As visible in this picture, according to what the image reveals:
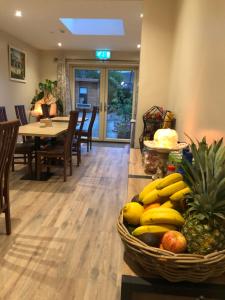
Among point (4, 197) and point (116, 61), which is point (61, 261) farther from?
point (116, 61)

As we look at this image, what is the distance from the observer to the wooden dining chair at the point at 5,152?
1.97 m

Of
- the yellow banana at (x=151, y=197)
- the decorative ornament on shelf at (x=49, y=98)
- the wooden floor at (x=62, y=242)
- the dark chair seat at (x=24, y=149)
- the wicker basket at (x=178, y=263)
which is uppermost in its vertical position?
the decorative ornament on shelf at (x=49, y=98)

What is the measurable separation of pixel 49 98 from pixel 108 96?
177 centimetres

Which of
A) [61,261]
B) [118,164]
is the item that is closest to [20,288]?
[61,261]

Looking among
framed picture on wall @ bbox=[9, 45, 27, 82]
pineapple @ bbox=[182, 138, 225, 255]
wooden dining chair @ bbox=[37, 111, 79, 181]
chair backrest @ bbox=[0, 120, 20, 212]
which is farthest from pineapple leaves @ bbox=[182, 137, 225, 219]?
framed picture on wall @ bbox=[9, 45, 27, 82]

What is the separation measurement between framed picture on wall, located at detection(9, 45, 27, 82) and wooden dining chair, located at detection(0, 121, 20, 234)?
13.8ft

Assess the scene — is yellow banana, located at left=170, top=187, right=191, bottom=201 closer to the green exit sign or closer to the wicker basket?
the wicker basket

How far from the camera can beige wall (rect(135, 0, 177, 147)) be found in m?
2.86

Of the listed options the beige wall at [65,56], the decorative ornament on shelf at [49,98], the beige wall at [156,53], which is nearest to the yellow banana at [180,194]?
the beige wall at [156,53]

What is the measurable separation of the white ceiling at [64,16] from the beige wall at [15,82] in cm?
21

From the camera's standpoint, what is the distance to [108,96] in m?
7.64

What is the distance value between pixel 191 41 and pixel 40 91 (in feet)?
19.7

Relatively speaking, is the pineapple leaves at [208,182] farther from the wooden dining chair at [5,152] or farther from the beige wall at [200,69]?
the wooden dining chair at [5,152]

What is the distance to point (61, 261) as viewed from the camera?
198 centimetres
